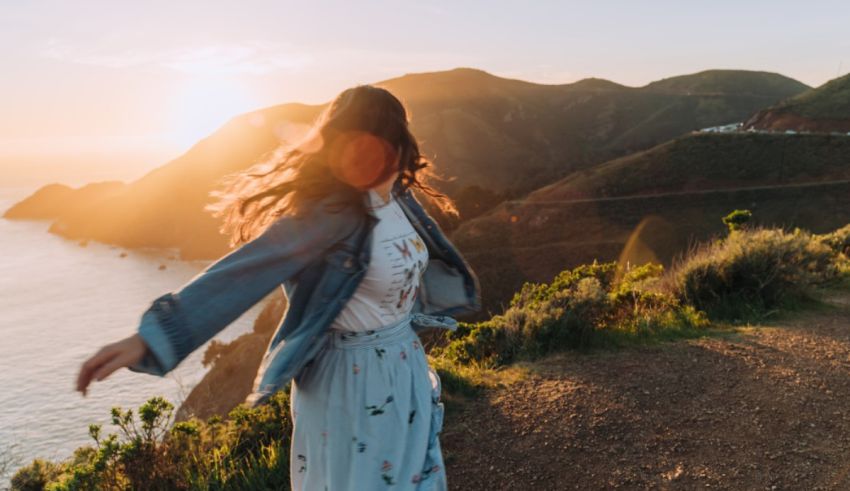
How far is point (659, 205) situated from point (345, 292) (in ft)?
138

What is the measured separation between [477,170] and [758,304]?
3004 inches

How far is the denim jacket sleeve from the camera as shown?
1229 mm

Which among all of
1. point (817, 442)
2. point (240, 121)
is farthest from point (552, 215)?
point (240, 121)

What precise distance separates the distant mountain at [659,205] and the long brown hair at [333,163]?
25706 mm

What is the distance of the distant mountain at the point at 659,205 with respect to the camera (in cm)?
3300

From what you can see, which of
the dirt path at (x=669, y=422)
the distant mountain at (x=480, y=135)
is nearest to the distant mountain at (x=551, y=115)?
the distant mountain at (x=480, y=135)

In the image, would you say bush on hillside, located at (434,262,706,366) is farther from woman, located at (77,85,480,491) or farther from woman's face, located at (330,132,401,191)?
woman's face, located at (330,132,401,191)

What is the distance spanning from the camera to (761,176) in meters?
40.4

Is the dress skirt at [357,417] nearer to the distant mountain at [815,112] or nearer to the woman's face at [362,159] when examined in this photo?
the woman's face at [362,159]

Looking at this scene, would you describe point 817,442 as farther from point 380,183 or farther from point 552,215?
point 552,215

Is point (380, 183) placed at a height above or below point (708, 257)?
above

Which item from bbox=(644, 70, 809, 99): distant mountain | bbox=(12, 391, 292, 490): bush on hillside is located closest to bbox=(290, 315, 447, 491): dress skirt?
bbox=(12, 391, 292, 490): bush on hillside

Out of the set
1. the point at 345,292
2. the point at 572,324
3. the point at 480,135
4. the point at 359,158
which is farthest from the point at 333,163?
the point at 480,135

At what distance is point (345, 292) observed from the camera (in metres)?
1.61
